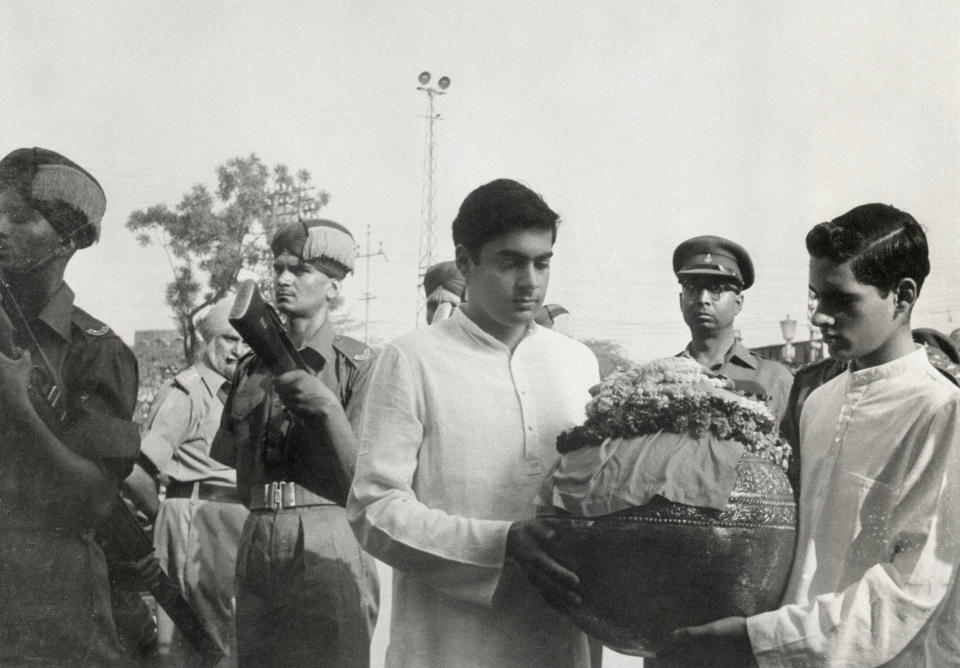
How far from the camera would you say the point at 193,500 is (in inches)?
231

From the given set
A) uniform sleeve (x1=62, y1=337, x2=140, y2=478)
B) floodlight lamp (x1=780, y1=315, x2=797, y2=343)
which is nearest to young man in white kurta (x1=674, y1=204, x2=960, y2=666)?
uniform sleeve (x1=62, y1=337, x2=140, y2=478)

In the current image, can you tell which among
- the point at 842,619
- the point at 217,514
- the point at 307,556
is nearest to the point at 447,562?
the point at 842,619

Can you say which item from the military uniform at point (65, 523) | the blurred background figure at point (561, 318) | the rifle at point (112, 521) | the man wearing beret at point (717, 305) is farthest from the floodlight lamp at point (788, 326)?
the military uniform at point (65, 523)

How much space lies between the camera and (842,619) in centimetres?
215

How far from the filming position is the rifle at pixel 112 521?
301cm

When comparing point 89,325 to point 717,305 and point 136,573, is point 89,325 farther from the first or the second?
point 717,305

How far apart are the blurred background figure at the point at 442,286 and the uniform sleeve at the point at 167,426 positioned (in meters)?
1.63

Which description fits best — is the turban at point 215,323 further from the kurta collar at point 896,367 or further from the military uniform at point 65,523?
the kurta collar at point 896,367

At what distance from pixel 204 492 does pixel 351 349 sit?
2.15 meters

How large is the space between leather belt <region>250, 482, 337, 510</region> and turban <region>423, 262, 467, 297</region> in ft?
5.75

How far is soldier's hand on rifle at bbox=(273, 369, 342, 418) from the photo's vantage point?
3.45m

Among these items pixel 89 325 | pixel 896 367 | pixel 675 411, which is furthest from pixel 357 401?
pixel 896 367

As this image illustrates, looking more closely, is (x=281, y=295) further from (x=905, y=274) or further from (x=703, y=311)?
(x=905, y=274)

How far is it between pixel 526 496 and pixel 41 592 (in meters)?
1.53
